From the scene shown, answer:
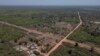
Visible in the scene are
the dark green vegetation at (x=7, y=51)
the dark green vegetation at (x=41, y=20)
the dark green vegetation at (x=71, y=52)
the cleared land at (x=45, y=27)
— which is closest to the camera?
the dark green vegetation at (x=7, y=51)

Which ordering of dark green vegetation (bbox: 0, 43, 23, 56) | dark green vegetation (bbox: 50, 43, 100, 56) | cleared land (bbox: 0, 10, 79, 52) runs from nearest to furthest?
dark green vegetation (bbox: 0, 43, 23, 56)
dark green vegetation (bbox: 50, 43, 100, 56)
cleared land (bbox: 0, 10, 79, 52)

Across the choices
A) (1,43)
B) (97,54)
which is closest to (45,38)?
(1,43)

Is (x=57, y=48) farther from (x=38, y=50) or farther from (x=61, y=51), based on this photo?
(x=38, y=50)

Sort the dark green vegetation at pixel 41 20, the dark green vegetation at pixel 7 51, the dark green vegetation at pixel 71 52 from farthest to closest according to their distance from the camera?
the dark green vegetation at pixel 41 20
the dark green vegetation at pixel 71 52
the dark green vegetation at pixel 7 51

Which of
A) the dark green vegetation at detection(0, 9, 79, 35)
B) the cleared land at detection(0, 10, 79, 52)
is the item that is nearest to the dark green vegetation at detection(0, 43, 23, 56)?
the cleared land at detection(0, 10, 79, 52)

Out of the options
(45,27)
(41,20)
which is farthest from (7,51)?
(41,20)

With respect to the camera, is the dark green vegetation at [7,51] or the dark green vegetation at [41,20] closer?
the dark green vegetation at [7,51]

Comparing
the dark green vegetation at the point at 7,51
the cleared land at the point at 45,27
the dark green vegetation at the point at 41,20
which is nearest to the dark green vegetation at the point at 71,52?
the cleared land at the point at 45,27

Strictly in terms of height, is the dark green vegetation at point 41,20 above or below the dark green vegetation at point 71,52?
below

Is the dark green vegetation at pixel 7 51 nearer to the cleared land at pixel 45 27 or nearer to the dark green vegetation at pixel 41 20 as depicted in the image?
the cleared land at pixel 45 27

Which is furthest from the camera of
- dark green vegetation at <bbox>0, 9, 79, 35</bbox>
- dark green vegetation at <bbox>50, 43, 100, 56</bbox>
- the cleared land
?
dark green vegetation at <bbox>0, 9, 79, 35</bbox>

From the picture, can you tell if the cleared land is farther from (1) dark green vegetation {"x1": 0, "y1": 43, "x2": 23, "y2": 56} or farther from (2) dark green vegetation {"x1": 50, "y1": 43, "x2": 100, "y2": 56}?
(1) dark green vegetation {"x1": 0, "y1": 43, "x2": 23, "y2": 56}
